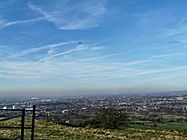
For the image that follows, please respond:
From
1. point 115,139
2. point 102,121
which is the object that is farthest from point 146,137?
point 102,121

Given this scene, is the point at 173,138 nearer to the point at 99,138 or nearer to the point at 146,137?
the point at 146,137

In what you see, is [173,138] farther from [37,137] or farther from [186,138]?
[37,137]

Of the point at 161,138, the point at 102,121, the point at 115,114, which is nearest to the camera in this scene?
the point at 161,138

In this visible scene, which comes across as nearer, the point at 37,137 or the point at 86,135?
the point at 37,137

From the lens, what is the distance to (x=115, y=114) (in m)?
47.5

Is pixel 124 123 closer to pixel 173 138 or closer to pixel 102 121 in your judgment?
pixel 102 121

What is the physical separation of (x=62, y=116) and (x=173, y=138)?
2767cm

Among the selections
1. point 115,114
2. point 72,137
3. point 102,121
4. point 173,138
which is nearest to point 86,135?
point 72,137

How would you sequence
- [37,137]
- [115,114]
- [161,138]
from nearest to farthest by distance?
[37,137], [161,138], [115,114]

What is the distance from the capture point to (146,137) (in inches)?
958

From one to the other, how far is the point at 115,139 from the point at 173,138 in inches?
160

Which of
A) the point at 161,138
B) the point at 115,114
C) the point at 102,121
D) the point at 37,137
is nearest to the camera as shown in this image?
the point at 37,137

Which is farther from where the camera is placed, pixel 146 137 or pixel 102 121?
pixel 102 121

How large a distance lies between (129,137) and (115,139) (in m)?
1.73
